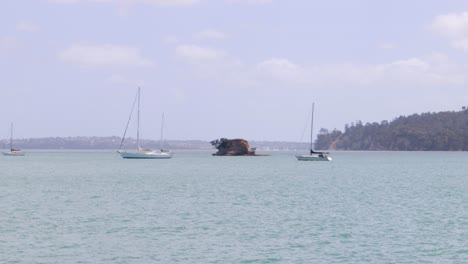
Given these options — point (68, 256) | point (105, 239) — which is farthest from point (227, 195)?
point (68, 256)

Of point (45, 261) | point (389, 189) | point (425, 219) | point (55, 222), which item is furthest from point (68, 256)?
point (389, 189)

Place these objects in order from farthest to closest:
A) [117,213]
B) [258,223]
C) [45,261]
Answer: [117,213]
[258,223]
[45,261]

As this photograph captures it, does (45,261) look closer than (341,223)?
Yes

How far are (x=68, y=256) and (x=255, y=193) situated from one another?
129 ft

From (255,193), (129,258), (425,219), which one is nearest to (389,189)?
(255,193)

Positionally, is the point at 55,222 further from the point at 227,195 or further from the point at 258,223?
the point at 227,195

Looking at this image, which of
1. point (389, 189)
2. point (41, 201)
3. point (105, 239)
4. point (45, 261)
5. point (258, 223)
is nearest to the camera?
point (45, 261)

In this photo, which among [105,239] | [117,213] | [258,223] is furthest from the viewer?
[117,213]

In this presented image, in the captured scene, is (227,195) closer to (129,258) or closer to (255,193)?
(255,193)

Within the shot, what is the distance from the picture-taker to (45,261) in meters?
30.9

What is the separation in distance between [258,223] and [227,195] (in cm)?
2381

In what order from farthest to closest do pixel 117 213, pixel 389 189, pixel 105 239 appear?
1. pixel 389 189
2. pixel 117 213
3. pixel 105 239

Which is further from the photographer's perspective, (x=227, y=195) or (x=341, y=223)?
(x=227, y=195)

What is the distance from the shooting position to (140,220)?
149ft
